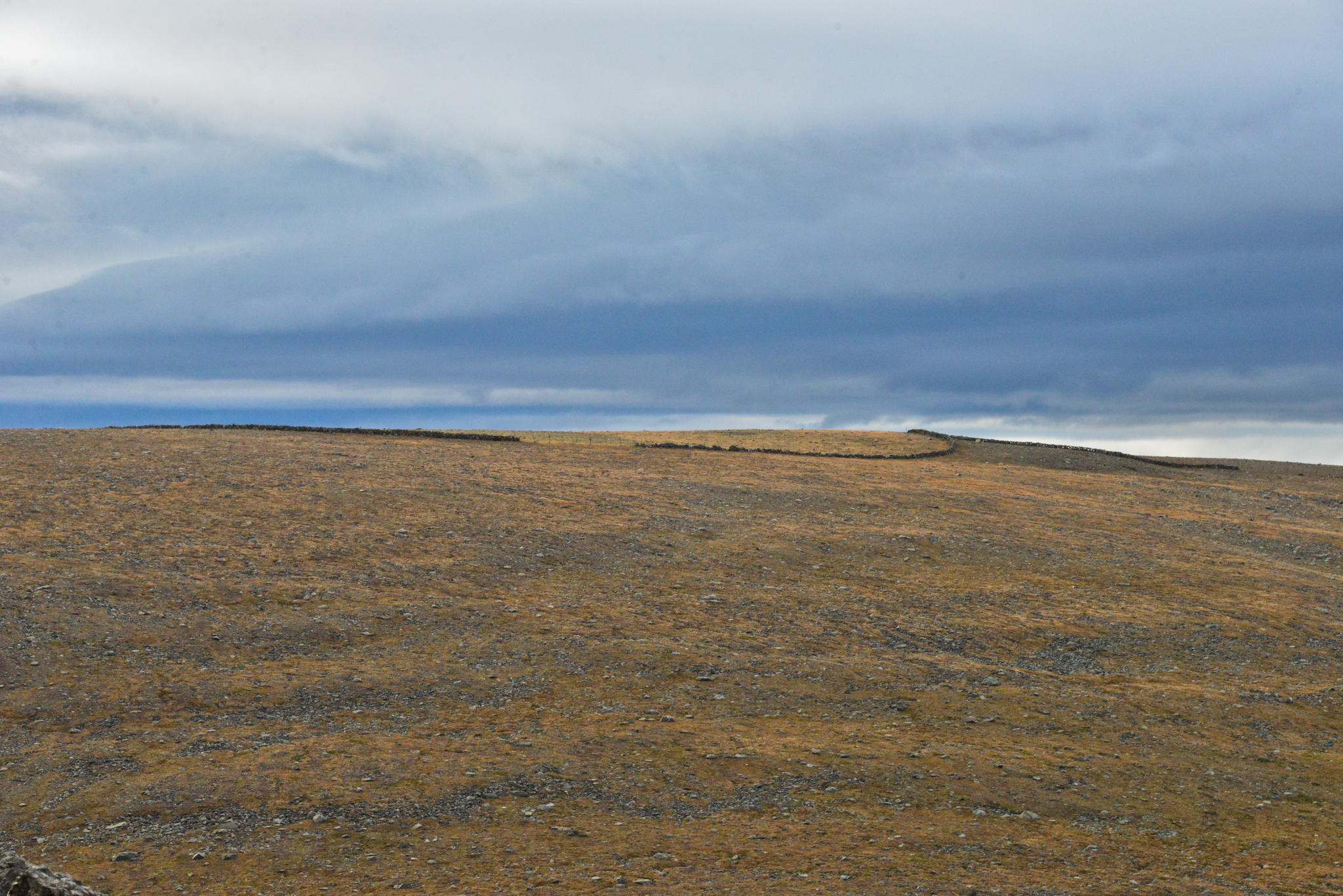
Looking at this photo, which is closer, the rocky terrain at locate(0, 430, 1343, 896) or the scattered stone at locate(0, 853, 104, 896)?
the scattered stone at locate(0, 853, 104, 896)

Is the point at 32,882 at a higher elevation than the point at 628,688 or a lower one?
higher

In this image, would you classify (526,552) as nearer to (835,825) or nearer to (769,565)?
(769,565)

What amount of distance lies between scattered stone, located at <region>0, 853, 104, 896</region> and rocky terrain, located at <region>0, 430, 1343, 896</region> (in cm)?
245

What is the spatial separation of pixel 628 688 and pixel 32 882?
30.2 feet

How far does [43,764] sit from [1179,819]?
13.6 meters

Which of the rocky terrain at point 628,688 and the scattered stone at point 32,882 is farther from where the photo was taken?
the rocky terrain at point 628,688

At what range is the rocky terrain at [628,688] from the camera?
11.5 m

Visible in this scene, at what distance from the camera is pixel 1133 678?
59.8ft

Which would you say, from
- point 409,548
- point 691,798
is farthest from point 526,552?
point 691,798

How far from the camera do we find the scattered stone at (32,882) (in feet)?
25.2

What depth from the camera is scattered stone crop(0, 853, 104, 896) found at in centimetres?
770

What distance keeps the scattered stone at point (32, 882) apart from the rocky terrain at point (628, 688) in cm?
245

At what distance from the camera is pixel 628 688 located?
16031 millimetres

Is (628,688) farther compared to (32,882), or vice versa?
(628,688)
